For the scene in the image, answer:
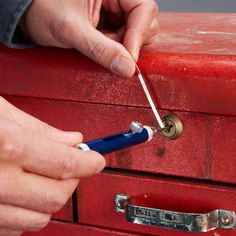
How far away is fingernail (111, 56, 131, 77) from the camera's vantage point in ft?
2.24

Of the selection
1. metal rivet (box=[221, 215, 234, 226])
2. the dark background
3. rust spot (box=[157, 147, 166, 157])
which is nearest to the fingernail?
rust spot (box=[157, 147, 166, 157])

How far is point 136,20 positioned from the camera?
80 centimetres

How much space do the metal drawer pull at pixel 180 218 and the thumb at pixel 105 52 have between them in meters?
0.19

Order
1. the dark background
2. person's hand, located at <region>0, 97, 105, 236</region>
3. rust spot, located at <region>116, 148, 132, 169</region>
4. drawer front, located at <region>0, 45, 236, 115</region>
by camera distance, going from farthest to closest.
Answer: the dark background, rust spot, located at <region>116, 148, 132, 169</region>, drawer front, located at <region>0, 45, 236, 115</region>, person's hand, located at <region>0, 97, 105, 236</region>

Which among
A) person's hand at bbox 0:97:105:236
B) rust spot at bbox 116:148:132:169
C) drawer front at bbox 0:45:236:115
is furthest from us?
rust spot at bbox 116:148:132:169

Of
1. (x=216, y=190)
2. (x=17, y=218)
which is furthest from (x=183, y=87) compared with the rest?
(x=17, y=218)

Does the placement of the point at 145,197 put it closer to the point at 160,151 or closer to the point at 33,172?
the point at 160,151

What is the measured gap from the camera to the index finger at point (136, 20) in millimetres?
738

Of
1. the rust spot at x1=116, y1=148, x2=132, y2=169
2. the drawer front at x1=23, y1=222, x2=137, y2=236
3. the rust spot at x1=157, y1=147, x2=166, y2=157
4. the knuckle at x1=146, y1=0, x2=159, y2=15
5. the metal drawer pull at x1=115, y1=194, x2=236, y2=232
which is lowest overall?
the drawer front at x1=23, y1=222, x2=137, y2=236

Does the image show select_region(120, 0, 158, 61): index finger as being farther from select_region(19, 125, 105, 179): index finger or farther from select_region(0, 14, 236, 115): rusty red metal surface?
select_region(19, 125, 105, 179): index finger

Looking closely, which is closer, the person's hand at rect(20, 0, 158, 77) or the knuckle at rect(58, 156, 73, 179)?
the knuckle at rect(58, 156, 73, 179)

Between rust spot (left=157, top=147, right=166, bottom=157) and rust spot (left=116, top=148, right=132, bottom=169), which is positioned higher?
rust spot (left=157, top=147, right=166, bottom=157)

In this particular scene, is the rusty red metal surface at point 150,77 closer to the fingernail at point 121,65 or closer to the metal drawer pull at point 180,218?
the fingernail at point 121,65

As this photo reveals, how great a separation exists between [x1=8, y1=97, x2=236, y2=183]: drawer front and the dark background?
1.80 metres
